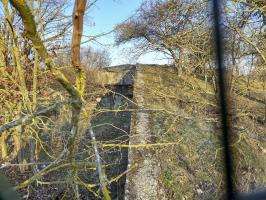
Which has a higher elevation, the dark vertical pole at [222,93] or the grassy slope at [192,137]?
the dark vertical pole at [222,93]

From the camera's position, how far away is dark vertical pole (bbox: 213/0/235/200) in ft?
1.73

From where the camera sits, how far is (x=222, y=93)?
21.6 inches

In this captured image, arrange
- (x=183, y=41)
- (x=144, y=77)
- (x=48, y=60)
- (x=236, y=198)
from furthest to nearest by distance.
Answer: (x=144, y=77)
(x=183, y=41)
(x=48, y=60)
(x=236, y=198)

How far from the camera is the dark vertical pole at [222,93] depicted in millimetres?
528

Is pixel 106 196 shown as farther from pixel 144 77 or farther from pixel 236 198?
pixel 144 77

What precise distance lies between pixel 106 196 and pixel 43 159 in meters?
3.32

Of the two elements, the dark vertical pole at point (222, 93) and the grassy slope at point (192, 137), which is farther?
the grassy slope at point (192, 137)

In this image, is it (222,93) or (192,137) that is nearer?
(222,93)

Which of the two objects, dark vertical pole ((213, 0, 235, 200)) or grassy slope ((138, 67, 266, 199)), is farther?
grassy slope ((138, 67, 266, 199))

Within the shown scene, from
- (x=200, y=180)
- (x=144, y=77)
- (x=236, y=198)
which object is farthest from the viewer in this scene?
(x=144, y=77)

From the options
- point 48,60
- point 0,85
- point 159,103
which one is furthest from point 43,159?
point 48,60

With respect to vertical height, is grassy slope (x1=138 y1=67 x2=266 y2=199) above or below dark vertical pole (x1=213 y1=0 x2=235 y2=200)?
below

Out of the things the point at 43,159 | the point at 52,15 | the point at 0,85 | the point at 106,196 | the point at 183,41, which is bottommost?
the point at 43,159

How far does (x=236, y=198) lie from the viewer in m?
0.47
